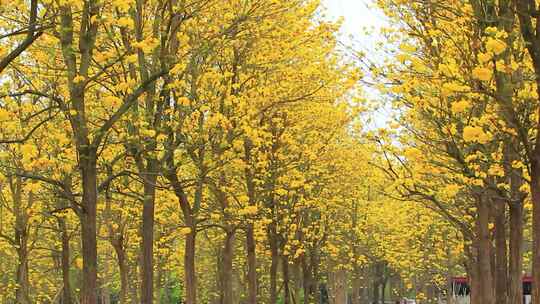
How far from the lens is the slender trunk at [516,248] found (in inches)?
567

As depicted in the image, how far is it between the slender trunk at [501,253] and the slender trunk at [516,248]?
0.93 meters

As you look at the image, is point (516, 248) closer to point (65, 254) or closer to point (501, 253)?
point (501, 253)

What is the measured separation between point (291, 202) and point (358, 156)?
16.3ft

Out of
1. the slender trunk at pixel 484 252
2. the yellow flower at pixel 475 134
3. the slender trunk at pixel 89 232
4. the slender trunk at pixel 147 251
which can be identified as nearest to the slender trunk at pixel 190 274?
the slender trunk at pixel 147 251

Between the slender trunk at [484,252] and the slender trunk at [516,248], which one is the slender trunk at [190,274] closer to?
Result: the slender trunk at [484,252]

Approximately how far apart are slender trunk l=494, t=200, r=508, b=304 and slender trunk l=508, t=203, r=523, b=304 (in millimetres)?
926

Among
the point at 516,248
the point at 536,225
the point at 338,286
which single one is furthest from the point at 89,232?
the point at 338,286

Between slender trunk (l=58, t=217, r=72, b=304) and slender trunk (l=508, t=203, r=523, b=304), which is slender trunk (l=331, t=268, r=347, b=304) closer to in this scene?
slender trunk (l=58, t=217, r=72, b=304)

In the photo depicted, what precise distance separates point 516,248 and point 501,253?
182 centimetres

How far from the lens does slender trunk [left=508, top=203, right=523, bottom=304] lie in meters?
14.4

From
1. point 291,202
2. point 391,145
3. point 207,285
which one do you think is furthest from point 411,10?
point 207,285

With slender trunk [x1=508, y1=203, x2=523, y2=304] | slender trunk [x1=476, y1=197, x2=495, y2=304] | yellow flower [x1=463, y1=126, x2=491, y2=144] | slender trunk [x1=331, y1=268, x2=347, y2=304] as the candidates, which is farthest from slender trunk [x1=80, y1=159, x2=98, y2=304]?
slender trunk [x1=331, y1=268, x2=347, y2=304]

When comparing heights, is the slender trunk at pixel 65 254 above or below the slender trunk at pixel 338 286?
above

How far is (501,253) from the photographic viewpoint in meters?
16.8
